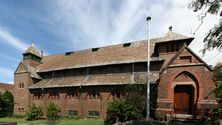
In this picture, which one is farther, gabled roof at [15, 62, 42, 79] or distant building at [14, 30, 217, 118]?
gabled roof at [15, 62, 42, 79]

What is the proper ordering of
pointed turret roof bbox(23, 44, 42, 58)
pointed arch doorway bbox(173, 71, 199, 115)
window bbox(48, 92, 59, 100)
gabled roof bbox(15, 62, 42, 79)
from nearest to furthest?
pointed arch doorway bbox(173, 71, 199, 115) < window bbox(48, 92, 59, 100) < gabled roof bbox(15, 62, 42, 79) < pointed turret roof bbox(23, 44, 42, 58)

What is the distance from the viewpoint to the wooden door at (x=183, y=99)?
25.9m

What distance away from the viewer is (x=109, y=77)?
3603 cm

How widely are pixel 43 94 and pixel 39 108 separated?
2.88 metres

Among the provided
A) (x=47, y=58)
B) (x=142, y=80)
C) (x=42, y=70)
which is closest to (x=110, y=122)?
(x=142, y=80)

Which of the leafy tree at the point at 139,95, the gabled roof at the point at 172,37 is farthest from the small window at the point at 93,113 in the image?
the gabled roof at the point at 172,37

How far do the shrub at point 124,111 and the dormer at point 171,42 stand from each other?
9895 millimetres

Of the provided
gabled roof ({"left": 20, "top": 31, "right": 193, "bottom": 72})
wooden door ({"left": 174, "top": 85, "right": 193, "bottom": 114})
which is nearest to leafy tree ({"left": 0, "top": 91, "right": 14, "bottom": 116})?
gabled roof ({"left": 20, "top": 31, "right": 193, "bottom": 72})

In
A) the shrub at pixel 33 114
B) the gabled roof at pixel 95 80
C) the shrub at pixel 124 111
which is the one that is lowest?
the shrub at pixel 33 114

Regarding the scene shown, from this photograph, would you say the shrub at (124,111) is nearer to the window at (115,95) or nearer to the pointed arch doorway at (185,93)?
the pointed arch doorway at (185,93)

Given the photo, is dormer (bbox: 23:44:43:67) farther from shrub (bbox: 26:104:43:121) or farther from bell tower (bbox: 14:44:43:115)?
shrub (bbox: 26:104:43:121)

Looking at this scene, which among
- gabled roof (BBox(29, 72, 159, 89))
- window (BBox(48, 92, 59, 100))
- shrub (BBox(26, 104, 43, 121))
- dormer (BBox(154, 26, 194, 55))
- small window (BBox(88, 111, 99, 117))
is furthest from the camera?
window (BBox(48, 92, 59, 100))

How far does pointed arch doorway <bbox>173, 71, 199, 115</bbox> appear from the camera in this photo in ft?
81.8

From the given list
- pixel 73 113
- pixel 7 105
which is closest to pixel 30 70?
pixel 7 105
